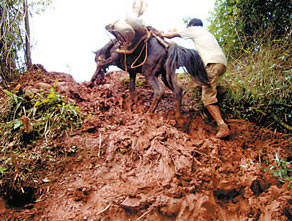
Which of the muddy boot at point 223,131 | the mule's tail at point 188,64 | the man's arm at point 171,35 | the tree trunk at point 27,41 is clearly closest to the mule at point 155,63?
the mule's tail at point 188,64

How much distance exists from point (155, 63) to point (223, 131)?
4.16 ft

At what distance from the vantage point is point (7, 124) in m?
2.89

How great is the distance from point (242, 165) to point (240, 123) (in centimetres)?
94

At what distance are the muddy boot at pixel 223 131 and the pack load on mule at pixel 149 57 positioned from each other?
22.2 inches

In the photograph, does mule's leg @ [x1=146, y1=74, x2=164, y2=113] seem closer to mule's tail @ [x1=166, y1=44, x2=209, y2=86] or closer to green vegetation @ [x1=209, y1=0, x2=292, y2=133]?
mule's tail @ [x1=166, y1=44, x2=209, y2=86]

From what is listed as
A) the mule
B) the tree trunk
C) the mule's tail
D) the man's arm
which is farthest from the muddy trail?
the tree trunk

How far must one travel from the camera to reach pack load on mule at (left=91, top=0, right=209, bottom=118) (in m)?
3.22

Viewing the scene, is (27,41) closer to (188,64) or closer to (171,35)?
(171,35)

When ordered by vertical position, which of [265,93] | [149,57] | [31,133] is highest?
[149,57]

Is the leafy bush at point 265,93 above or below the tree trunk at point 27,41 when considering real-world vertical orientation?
below

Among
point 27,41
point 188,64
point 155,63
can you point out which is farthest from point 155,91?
point 27,41

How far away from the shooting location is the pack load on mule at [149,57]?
322 cm

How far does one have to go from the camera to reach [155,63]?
3418mm

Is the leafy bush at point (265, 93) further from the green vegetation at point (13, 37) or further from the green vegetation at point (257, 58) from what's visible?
the green vegetation at point (13, 37)
